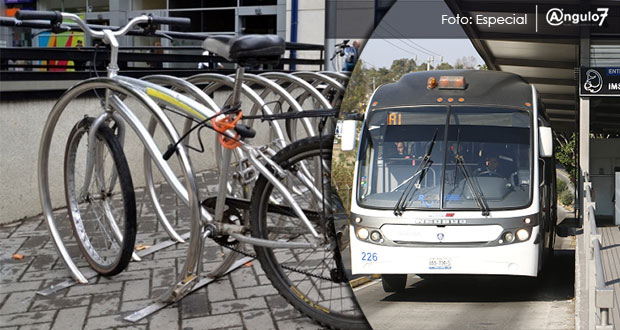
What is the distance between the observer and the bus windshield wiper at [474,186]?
2.65ft

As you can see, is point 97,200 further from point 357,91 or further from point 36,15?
point 357,91

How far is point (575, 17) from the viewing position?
0.88m

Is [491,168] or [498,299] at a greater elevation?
[491,168]

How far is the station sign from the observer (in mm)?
901

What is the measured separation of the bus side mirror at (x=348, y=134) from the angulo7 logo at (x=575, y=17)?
0.90ft

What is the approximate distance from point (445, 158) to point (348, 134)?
0.43ft

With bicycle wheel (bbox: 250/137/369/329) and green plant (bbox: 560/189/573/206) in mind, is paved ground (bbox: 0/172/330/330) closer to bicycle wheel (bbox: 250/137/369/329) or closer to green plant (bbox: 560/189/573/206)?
bicycle wheel (bbox: 250/137/369/329)

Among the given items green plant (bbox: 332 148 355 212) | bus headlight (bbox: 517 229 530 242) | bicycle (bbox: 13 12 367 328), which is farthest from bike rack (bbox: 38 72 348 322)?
bus headlight (bbox: 517 229 530 242)

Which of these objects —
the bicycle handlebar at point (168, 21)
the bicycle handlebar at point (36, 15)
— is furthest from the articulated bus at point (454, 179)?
the bicycle handlebar at point (168, 21)

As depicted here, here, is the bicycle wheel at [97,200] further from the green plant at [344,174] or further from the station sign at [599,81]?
the station sign at [599,81]

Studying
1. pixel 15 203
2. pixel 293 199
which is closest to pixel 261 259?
pixel 293 199

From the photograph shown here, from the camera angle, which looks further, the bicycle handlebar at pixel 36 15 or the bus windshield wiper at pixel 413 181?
the bicycle handlebar at pixel 36 15

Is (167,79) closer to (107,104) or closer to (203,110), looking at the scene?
(107,104)

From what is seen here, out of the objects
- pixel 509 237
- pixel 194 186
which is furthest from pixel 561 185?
pixel 194 186
